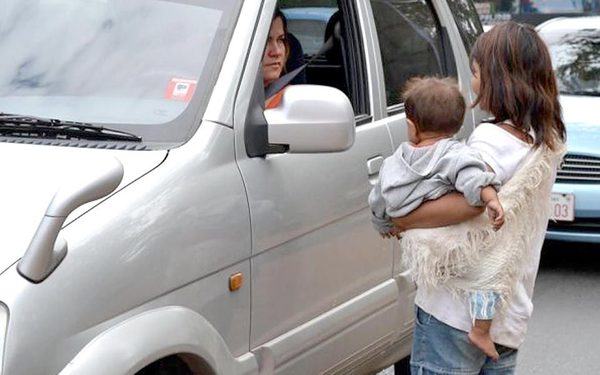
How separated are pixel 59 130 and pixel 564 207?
17.1ft

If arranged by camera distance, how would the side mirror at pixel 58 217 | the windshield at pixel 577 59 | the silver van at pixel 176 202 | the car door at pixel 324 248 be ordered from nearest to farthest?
1. the side mirror at pixel 58 217
2. the silver van at pixel 176 202
3. the car door at pixel 324 248
4. the windshield at pixel 577 59

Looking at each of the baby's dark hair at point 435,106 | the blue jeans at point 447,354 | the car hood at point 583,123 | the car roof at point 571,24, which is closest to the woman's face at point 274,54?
the baby's dark hair at point 435,106

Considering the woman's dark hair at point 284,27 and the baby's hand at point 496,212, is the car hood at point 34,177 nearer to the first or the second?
the baby's hand at point 496,212

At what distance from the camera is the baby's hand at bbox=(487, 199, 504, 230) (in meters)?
3.19

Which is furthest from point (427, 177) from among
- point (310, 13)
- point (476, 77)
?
point (310, 13)

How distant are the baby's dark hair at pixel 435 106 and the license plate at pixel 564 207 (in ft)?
15.1

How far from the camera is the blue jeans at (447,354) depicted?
3418 mm

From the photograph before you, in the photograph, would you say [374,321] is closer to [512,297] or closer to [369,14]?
[512,297]

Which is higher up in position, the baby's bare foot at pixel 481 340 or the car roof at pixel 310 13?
the car roof at pixel 310 13

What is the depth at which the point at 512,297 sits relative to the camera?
3408 millimetres

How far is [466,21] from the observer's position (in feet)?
18.7

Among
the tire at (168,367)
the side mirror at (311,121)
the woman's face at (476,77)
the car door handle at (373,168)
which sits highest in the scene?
the woman's face at (476,77)

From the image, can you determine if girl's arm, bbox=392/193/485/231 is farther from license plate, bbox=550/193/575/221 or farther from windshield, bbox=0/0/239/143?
license plate, bbox=550/193/575/221

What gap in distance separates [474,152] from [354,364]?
1.28 metres
